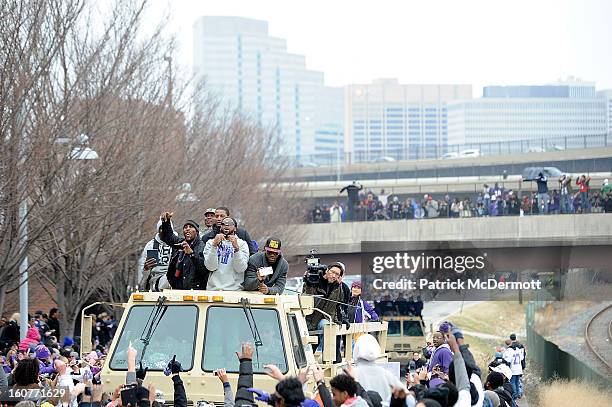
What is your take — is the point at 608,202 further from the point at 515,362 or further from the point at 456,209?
the point at 515,362

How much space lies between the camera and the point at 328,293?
52.9 ft

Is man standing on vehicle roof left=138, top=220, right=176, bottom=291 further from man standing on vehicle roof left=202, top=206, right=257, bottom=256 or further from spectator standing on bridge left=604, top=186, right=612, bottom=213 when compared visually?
spectator standing on bridge left=604, top=186, right=612, bottom=213

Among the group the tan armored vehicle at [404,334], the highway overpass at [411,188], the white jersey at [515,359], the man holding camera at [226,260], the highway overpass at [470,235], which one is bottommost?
the tan armored vehicle at [404,334]

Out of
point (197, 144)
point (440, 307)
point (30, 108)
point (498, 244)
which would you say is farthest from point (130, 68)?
point (498, 244)

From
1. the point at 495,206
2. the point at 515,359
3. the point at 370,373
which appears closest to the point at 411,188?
the point at 495,206

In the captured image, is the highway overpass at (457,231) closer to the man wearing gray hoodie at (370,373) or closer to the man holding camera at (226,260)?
the man holding camera at (226,260)

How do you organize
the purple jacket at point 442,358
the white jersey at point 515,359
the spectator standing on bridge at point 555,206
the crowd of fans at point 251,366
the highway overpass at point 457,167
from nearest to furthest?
1. the crowd of fans at point 251,366
2. the purple jacket at point 442,358
3. the white jersey at point 515,359
4. the spectator standing on bridge at point 555,206
5. the highway overpass at point 457,167

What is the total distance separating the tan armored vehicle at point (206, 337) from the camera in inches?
535

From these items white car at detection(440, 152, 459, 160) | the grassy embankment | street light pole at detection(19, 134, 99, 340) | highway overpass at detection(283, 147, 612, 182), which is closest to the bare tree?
street light pole at detection(19, 134, 99, 340)

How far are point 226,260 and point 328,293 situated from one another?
6.25ft

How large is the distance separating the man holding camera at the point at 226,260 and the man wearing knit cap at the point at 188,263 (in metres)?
0.20

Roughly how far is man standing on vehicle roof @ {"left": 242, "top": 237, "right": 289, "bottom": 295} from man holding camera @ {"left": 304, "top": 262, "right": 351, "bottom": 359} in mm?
980

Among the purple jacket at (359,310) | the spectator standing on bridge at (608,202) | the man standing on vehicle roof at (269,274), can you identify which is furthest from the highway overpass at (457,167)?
the man standing on vehicle roof at (269,274)

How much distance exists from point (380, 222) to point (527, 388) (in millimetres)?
27158
